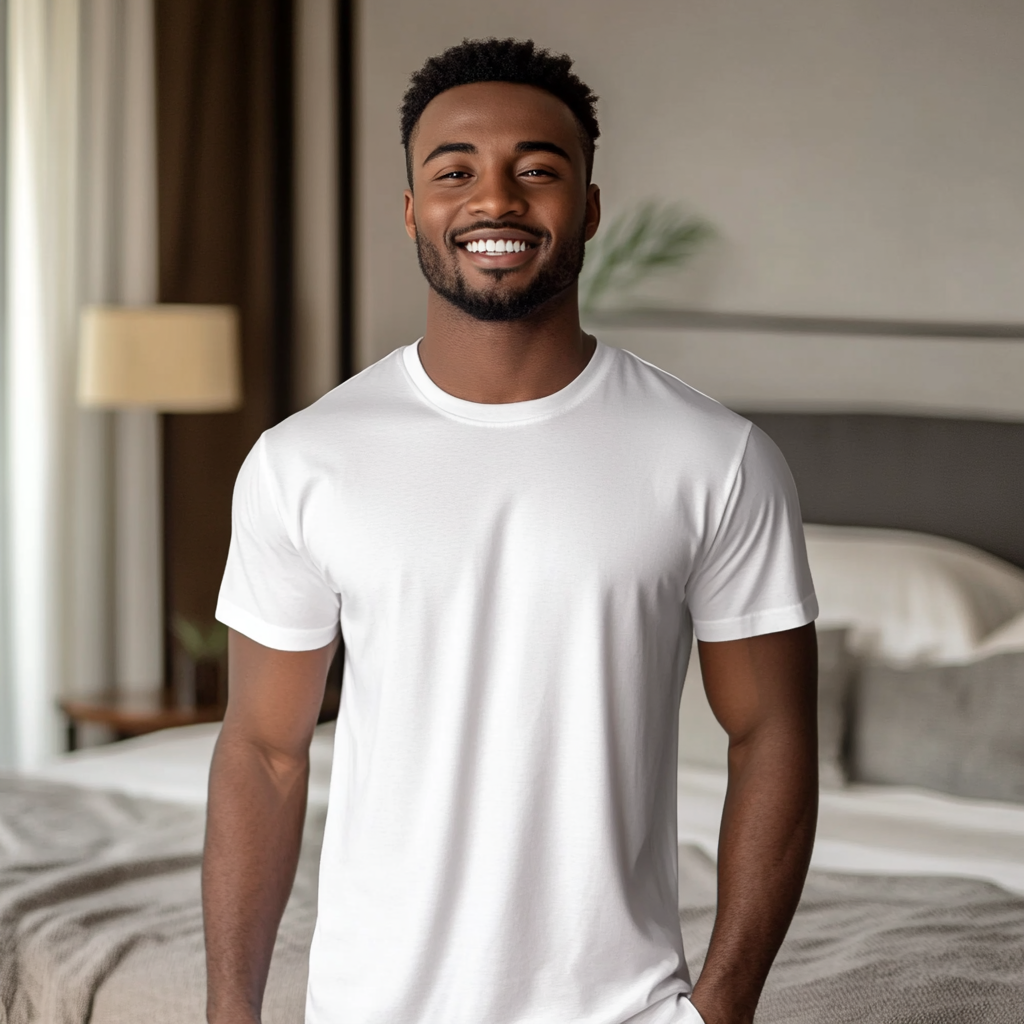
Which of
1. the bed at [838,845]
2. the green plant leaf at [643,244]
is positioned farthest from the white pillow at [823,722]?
the green plant leaf at [643,244]

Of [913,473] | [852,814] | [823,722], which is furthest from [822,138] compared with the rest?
[852,814]

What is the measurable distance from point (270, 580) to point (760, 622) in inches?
17.5

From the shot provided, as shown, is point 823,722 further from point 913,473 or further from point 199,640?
point 199,640

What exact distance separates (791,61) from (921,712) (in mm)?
1630

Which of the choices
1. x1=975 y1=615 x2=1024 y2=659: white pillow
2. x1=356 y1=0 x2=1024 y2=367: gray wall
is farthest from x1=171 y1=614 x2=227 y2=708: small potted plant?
x1=975 y1=615 x2=1024 y2=659: white pillow

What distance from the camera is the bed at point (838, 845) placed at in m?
1.88

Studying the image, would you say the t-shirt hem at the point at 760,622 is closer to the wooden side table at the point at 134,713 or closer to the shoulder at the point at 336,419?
the shoulder at the point at 336,419

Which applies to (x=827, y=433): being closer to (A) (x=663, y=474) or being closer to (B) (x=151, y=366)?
(B) (x=151, y=366)

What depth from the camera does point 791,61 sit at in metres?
3.30

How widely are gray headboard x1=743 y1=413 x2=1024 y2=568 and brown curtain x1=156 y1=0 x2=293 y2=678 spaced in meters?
1.69

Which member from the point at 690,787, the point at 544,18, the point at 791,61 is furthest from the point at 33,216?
the point at 690,787

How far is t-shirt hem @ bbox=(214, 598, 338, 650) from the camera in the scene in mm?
1256

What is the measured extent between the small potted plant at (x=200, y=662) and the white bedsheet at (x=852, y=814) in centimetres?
65

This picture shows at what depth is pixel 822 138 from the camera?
3.29 meters
